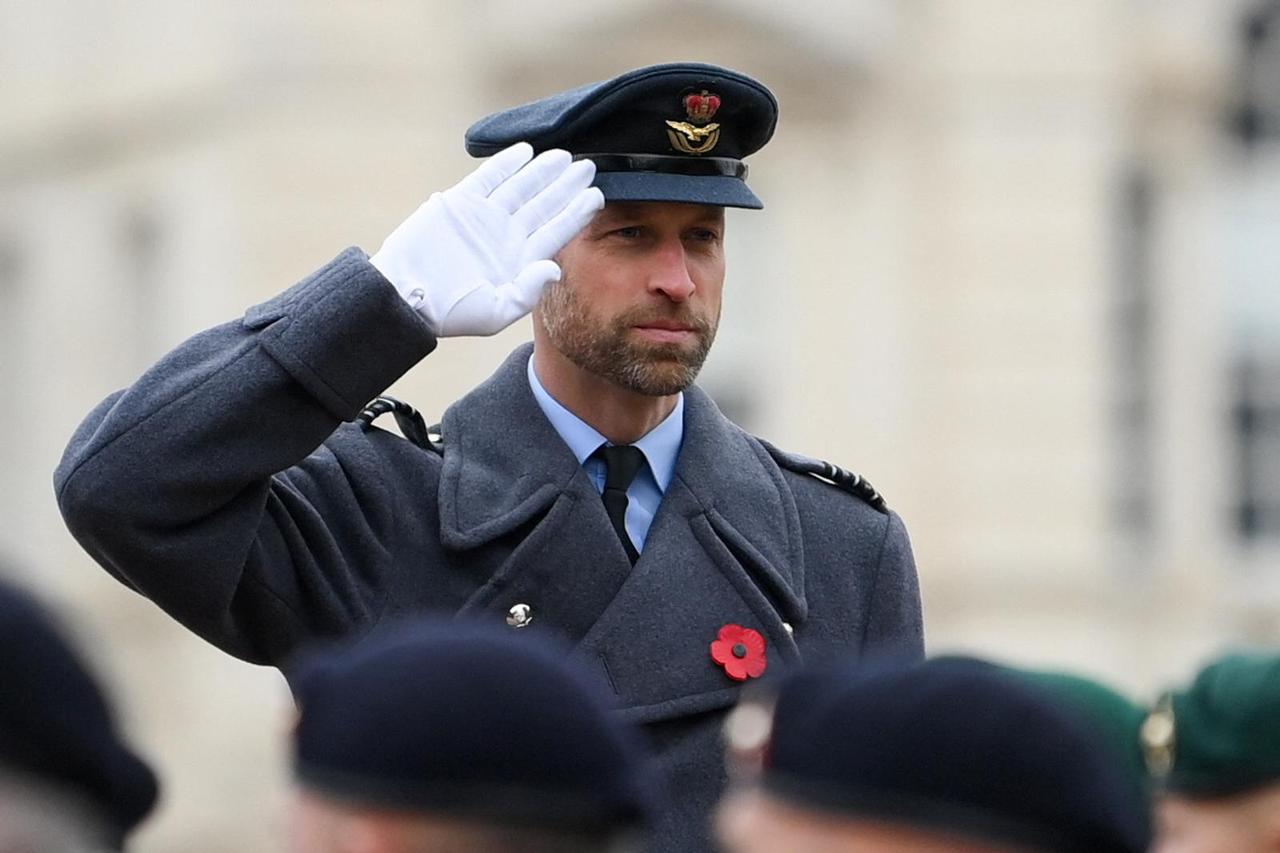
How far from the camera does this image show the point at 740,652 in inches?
205

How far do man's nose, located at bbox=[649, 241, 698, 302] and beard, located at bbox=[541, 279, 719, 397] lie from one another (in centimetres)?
2

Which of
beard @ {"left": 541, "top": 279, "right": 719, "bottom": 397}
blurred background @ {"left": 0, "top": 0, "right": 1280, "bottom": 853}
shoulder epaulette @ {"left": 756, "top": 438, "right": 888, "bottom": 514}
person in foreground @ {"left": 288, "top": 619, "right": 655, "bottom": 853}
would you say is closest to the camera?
person in foreground @ {"left": 288, "top": 619, "right": 655, "bottom": 853}

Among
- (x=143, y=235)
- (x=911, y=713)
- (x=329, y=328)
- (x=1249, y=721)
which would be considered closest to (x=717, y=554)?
(x=329, y=328)

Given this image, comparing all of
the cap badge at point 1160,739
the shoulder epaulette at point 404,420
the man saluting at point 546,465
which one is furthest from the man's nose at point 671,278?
the cap badge at point 1160,739

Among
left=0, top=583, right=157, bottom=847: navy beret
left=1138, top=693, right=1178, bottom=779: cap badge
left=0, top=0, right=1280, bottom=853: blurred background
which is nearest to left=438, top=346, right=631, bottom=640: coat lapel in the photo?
left=1138, top=693, right=1178, bottom=779: cap badge

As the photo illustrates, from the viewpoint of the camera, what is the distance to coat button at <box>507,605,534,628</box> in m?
5.15

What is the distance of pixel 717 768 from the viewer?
16.8ft

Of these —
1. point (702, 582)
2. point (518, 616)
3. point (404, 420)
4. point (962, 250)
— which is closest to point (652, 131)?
point (404, 420)

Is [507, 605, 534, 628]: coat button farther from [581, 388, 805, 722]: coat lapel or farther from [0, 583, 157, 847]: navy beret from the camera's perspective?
[0, 583, 157, 847]: navy beret

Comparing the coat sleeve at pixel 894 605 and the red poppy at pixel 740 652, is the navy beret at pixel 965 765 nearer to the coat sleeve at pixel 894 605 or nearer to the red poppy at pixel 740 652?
the red poppy at pixel 740 652

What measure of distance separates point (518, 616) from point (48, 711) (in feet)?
5.60

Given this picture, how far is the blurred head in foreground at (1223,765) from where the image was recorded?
4234 mm

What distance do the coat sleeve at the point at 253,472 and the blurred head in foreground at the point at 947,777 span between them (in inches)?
61.0

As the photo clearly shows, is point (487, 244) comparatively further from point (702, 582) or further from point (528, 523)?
point (702, 582)
